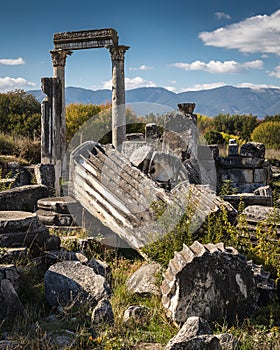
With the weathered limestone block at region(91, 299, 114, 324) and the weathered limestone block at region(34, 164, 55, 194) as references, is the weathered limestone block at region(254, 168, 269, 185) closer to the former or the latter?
the weathered limestone block at region(34, 164, 55, 194)

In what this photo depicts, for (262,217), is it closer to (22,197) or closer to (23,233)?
(23,233)

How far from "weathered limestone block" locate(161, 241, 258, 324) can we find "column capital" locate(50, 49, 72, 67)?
1341 cm

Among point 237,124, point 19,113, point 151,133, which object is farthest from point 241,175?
point 237,124

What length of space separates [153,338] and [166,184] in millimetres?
4605

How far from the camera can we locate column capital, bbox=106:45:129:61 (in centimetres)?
1628

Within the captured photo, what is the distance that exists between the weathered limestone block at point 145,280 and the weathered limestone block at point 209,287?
379mm

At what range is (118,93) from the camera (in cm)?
1677

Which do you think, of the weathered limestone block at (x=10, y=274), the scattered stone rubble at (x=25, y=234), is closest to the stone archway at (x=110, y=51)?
the scattered stone rubble at (x=25, y=234)

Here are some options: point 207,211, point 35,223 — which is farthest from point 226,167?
point 35,223

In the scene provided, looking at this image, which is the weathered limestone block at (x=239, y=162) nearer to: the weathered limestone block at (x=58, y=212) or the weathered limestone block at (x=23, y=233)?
the weathered limestone block at (x=58, y=212)

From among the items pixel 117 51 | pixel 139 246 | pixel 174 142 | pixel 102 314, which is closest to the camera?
pixel 102 314

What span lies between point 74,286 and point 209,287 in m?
1.35

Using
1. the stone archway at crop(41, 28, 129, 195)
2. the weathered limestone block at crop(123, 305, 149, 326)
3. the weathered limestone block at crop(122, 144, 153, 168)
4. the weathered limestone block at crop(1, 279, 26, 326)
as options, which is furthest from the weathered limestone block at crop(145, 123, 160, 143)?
the weathered limestone block at crop(1, 279, 26, 326)

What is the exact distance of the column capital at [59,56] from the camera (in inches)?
666
